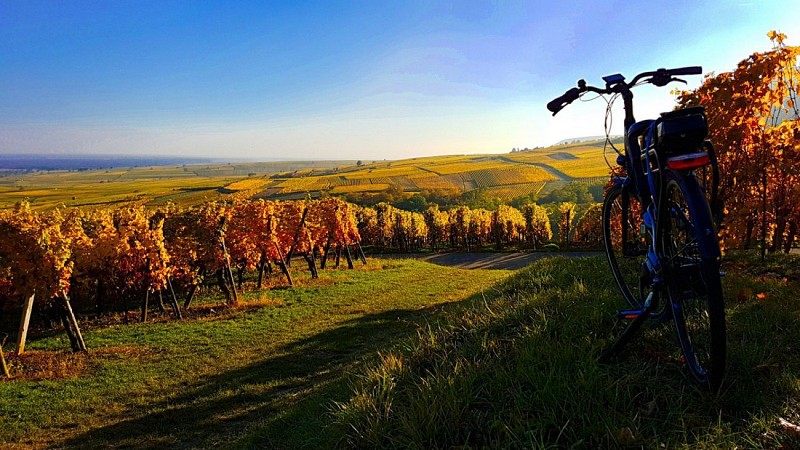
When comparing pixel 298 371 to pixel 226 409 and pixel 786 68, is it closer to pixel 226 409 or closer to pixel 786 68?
pixel 226 409

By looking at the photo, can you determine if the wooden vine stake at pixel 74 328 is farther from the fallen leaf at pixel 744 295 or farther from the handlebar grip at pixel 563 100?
the fallen leaf at pixel 744 295

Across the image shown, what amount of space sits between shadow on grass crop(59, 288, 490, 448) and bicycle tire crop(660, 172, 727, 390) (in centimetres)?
489

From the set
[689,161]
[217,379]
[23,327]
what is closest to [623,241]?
[689,161]

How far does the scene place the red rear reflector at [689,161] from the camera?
2.81 metres

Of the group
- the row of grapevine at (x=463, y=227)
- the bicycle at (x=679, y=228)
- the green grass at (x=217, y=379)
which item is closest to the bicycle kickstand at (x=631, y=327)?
the bicycle at (x=679, y=228)

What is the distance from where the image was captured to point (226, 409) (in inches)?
490

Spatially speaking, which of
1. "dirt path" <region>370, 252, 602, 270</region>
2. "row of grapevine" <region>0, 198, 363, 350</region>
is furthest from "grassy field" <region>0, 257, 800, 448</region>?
"dirt path" <region>370, 252, 602, 270</region>

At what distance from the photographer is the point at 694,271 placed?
2949 mm

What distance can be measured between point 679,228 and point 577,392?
1.60 m

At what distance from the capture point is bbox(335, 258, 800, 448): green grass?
2.71 meters

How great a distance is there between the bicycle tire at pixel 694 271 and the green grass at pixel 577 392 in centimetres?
23

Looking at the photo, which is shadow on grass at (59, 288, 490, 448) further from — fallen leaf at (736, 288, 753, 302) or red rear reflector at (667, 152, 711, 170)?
red rear reflector at (667, 152, 711, 170)

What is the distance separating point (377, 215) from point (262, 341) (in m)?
56.7

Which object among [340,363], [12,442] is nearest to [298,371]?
[340,363]
